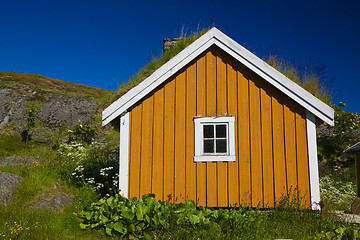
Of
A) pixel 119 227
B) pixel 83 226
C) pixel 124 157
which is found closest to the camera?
pixel 119 227

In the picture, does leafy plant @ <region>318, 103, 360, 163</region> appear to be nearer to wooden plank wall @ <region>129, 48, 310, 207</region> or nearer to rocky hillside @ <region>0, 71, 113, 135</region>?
wooden plank wall @ <region>129, 48, 310, 207</region>

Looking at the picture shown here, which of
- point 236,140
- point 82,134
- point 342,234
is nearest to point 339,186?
point 236,140

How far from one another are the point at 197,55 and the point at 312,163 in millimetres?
3597

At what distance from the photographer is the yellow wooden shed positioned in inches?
251

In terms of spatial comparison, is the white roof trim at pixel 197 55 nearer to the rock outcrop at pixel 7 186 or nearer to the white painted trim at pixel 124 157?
the white painted trim at pixel 124 157

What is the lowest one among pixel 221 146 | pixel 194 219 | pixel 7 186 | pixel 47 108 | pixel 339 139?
pixel 194 219

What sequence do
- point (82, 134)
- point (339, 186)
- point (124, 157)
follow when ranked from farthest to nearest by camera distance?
point (82, 134), point (339, 186), point (124, 157)

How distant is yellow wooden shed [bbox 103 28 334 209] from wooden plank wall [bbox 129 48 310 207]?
0.02 m

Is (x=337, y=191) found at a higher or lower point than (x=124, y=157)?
lower

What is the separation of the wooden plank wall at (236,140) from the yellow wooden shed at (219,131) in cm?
2

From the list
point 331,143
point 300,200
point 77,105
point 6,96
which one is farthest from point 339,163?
point 6,96

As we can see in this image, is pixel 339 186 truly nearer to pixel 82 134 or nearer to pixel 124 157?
pixel 124 157

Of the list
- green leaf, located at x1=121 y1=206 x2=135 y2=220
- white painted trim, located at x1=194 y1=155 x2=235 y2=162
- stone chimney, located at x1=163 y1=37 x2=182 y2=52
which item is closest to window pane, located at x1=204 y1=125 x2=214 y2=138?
white painted trim, located at x1=194 y1=155 x2=235 y2=162

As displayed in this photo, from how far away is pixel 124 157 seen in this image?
6.88m
